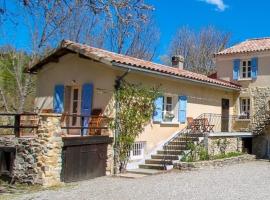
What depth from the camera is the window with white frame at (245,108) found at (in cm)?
2462

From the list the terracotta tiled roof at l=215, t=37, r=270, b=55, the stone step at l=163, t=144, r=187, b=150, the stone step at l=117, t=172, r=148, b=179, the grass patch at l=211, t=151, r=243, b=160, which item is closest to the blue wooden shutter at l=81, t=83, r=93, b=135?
the stone step at l=117, t=172, r=148, b=179

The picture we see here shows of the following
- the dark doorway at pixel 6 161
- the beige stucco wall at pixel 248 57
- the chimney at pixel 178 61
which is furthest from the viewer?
the chimney at pixel 178 61

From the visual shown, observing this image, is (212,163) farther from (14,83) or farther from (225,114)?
(14,83)

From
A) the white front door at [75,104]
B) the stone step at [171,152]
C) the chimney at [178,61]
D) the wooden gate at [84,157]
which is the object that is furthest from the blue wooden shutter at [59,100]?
the chimney at [178,61]

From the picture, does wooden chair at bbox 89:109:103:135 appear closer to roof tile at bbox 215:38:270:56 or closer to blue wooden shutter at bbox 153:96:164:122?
blue wooden shutter at bbox 153:96:164:122

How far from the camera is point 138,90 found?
17.2m

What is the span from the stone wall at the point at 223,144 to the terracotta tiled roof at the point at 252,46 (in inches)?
208

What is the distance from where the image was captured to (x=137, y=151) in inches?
703

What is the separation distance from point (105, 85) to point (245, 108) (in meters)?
11.2

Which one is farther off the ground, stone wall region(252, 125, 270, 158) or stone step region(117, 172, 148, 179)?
stone wall region(252, 125, 270, 158)

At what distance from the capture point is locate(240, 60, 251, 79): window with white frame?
2469 cm

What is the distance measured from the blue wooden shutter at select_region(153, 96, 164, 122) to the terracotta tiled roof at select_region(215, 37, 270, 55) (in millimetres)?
8060

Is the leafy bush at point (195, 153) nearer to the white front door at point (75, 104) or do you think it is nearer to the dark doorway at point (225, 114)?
the white front door at point (75, 104)

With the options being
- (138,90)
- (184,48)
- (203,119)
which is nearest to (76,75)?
(138,90)
